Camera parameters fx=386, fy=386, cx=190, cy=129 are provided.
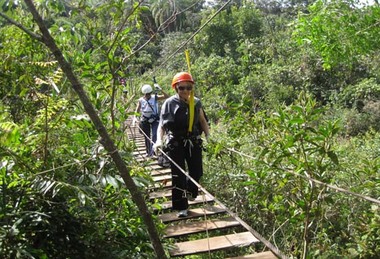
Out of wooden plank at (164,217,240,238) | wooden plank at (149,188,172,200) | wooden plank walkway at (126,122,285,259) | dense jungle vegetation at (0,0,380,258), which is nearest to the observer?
dense jungle vegetation at (0,0,380,258)

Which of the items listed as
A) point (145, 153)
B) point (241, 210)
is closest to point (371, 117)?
point (145, 153)

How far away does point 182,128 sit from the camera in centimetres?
308

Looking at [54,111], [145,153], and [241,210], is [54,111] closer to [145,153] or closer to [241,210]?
[241,210]

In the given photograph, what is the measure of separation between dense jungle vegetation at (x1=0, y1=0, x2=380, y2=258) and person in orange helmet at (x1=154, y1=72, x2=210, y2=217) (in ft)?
0.49

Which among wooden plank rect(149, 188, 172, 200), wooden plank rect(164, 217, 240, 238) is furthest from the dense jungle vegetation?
wooden plank rect(149, 188, 172, 200)

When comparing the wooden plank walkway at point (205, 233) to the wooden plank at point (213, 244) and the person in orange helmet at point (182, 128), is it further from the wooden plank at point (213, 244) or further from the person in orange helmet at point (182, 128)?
the person in orange helmet at point (182, 128)

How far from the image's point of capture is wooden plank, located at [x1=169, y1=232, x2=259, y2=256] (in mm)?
2588

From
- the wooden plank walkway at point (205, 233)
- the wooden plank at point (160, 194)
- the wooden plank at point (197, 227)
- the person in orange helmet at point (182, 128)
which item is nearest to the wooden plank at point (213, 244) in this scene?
the wooden plank walkway at point (205, 233)

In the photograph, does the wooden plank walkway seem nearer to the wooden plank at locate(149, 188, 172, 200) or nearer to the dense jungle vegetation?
the wooden plank at locate(149, 188, 172, 200)

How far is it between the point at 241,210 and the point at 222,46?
1267 cm

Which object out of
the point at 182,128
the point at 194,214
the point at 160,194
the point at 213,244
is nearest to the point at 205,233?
the point at 194,214

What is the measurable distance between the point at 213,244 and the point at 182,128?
0.93m

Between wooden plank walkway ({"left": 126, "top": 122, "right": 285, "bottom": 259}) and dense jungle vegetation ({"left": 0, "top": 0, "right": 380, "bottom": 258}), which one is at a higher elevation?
dense jungle vegetation ({"left": 0, "top": 0, "right": 380, "bottom": 258})

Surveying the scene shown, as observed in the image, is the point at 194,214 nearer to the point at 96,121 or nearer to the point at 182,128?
the point at 182,128
